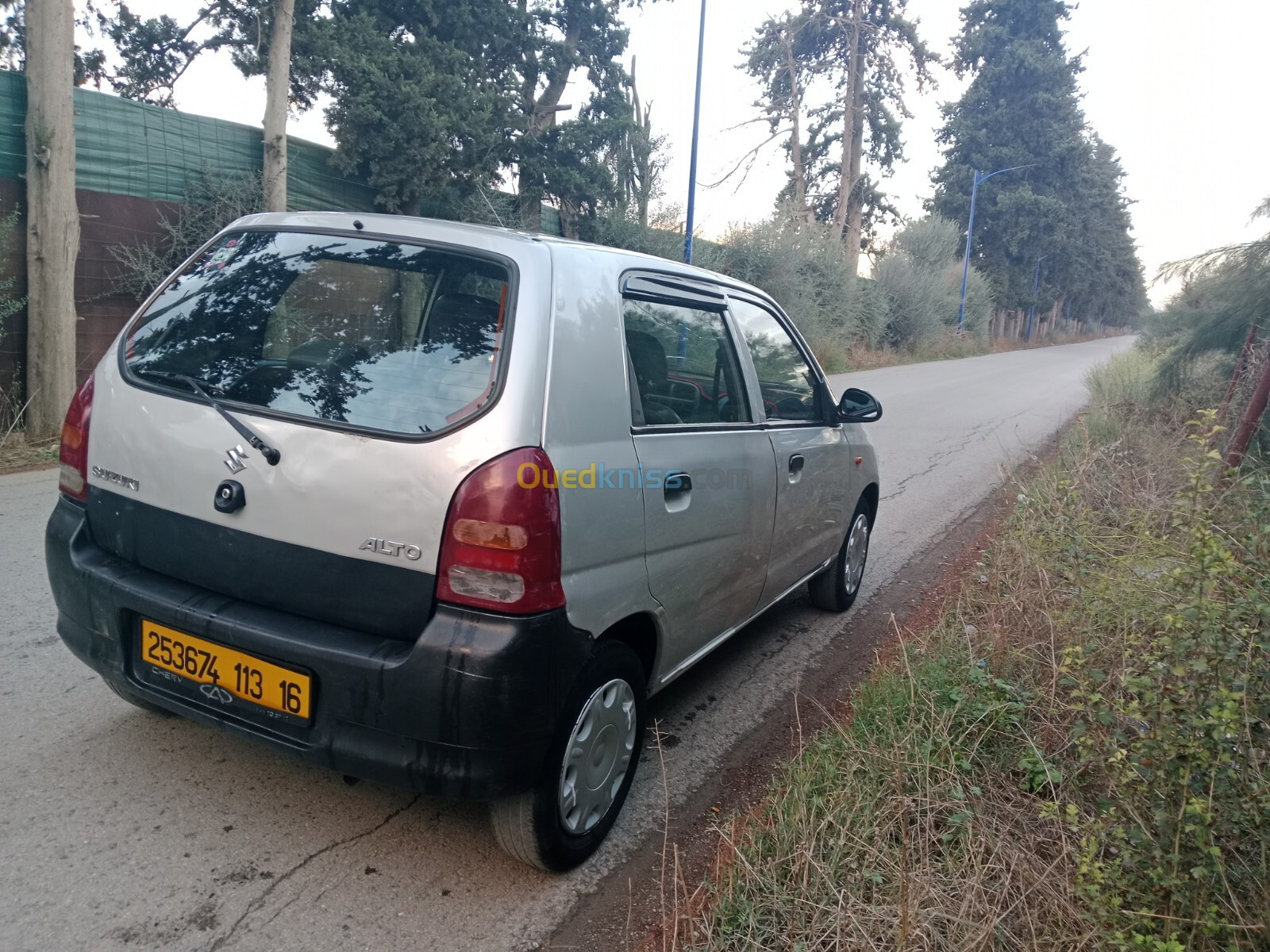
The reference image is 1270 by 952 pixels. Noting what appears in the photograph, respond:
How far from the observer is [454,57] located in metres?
16.0

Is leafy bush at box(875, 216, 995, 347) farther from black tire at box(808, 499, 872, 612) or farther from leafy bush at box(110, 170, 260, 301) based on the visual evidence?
black tire at box(808, 499, 872, 612)

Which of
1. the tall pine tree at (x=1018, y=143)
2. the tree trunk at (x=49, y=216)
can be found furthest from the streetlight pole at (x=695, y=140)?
the tall pine tree at (x=1018, y=143)

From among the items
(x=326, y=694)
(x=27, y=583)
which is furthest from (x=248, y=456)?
(x=27, y=583)

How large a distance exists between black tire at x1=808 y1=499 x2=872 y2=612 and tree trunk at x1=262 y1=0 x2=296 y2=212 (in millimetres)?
9513

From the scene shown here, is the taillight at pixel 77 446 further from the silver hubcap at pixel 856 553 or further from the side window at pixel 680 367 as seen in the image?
the silver hubcap at pixel 856 553

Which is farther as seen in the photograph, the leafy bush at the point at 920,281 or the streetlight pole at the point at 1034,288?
the streetlight pole at the point at 1034,288

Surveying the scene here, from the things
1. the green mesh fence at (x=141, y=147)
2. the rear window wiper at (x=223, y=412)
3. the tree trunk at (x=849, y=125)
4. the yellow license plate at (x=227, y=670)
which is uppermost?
the tree trunk at (x=849, y=125)

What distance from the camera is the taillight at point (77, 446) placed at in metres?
2.74

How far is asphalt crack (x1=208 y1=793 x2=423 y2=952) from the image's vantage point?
2.23 meters

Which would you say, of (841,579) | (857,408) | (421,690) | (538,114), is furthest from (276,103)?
(421,690)

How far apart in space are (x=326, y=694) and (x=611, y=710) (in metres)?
0.85

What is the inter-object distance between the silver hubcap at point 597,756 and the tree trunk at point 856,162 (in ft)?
92.1

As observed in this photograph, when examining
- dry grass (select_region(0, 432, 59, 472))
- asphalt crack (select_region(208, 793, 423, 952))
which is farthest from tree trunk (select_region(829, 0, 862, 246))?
asphalt crack (select_region(208, 793, 423, 952))

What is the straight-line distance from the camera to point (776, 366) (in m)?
4.05
